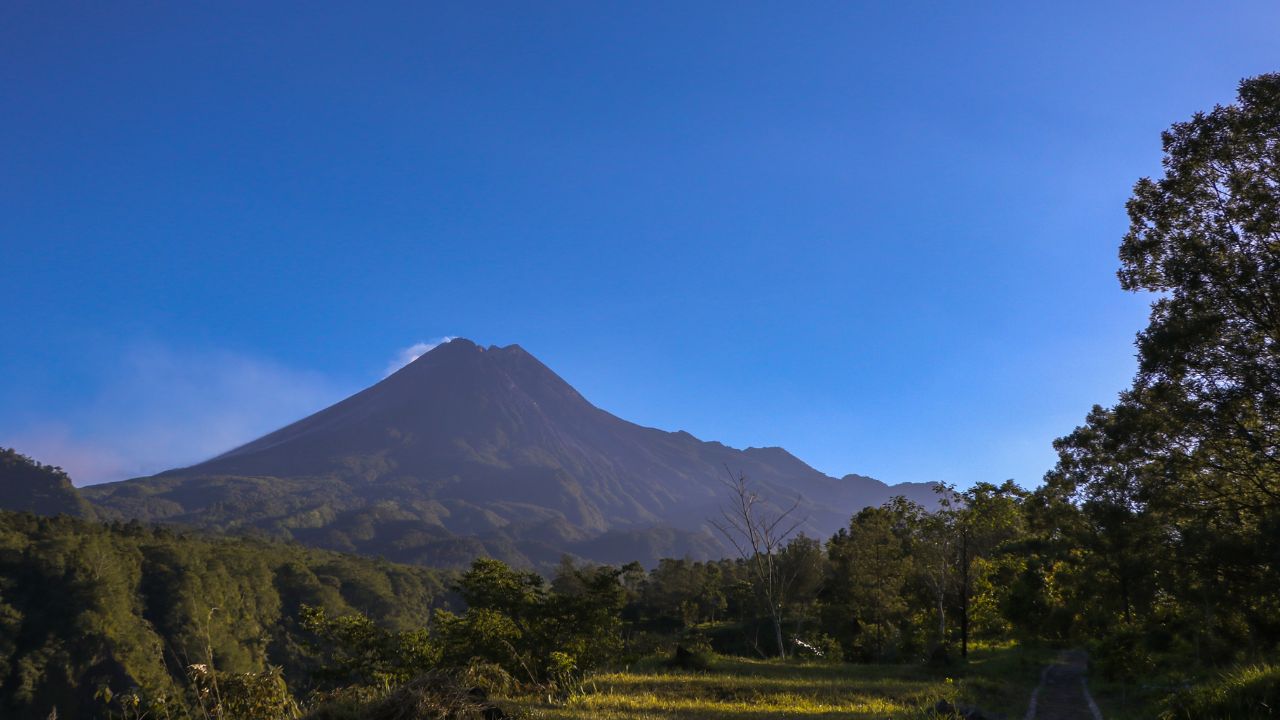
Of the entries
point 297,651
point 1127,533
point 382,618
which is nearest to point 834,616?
point 1127,533

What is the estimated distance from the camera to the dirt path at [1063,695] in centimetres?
1642

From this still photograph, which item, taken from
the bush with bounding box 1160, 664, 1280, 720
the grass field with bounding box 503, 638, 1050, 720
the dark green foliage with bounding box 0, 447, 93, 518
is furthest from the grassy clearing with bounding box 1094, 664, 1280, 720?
the dark green foliage with bounding box 0, 447, 93, 518

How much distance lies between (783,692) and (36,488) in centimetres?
25159

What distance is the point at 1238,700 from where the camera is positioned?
7160mm

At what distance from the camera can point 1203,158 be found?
14.4 meters

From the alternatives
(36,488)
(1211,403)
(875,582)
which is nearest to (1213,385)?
(1211,403)

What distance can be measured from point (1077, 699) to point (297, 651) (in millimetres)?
86990

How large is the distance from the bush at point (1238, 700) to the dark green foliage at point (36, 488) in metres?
235

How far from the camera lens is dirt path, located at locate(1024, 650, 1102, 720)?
16.4m

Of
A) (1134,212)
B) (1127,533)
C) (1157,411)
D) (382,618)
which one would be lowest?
(382,618)

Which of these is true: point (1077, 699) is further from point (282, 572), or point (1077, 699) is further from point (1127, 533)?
point (282, 572)

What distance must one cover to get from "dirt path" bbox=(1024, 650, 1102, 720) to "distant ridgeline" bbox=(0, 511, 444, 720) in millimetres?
43100

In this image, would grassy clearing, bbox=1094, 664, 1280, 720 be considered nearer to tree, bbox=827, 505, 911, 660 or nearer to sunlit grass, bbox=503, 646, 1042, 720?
sunlit grass, bbox=503, 646, 1042, 720

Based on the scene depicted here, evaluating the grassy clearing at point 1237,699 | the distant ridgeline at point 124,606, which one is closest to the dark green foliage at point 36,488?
the distant ridgeline at point 124,606
